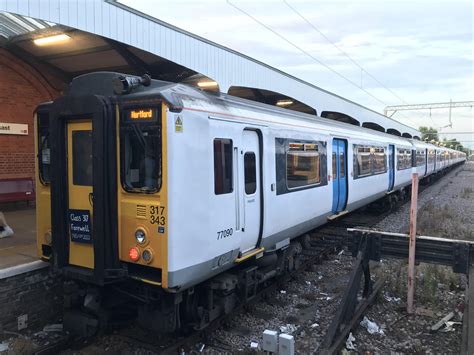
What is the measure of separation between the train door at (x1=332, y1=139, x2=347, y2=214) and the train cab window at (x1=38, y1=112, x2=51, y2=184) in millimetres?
5778

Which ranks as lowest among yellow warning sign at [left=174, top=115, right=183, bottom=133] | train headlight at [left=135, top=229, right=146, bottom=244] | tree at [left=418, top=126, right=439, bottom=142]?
train headlight at [left=135, top=229, right=146, bottom=244]

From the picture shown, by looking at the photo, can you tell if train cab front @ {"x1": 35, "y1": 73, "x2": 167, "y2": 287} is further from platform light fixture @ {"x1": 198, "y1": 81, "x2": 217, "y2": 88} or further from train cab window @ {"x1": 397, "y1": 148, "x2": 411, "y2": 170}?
train cab window @ {"x1": 397, "y1": 148, "x2": 411, "y2": 170}

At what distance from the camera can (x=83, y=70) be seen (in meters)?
11.9

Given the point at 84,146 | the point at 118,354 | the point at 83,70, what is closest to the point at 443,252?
the point at 118,354

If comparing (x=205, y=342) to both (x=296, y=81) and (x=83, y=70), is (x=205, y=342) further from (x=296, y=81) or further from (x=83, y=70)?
(x=296, y=81)

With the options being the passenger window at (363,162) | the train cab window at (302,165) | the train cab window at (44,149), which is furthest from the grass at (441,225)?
the train cab window at (44,149)

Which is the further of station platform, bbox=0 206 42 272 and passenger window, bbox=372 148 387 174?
passenger window, bbox=372 148 387 174

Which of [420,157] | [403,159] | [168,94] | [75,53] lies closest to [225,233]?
[168,94]

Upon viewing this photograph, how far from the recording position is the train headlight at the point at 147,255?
14.6ft

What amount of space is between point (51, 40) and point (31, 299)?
599 cm

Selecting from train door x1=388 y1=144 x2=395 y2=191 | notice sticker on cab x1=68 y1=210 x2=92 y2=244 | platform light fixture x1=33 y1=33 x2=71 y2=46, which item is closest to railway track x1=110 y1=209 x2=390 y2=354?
train door x1=388 y1=144 x2=395 y2=191

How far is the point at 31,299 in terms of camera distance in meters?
5.72

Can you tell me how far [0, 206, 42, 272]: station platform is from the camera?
19.4 ft

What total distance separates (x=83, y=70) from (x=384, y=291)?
30.9ft
